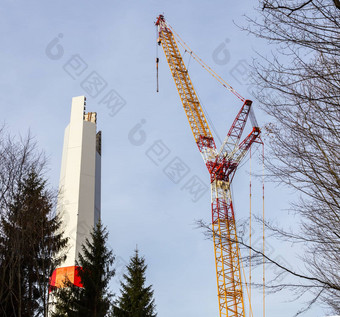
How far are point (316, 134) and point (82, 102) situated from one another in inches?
931

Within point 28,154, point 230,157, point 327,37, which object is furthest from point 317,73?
point 230,157

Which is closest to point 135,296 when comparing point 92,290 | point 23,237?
point 92,290

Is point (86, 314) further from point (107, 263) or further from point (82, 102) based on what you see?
point (82, 102)

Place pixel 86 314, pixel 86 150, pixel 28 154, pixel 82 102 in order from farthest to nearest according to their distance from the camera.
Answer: pixel 82 102, pixel 86 150, pixel 86 314, pixel 28 154

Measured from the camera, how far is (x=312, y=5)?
15.9ft

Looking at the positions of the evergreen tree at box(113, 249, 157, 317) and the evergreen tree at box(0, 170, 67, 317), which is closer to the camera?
the evergreen tree at box(0, 170, 67, 317)

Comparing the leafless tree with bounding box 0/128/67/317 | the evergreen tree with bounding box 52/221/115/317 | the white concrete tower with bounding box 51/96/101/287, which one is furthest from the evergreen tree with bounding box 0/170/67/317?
the white concrete tower with bounding box 51/96/101/287

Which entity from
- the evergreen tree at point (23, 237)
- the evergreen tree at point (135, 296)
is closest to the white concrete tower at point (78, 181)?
the evergreen tree at point (135, 296)

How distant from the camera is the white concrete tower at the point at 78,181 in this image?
23359 mm

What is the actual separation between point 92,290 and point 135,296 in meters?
3.91

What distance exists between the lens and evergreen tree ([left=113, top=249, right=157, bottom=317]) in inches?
760

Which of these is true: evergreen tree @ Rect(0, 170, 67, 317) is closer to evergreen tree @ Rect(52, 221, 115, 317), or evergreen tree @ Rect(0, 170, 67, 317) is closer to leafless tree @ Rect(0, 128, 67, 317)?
leafless tree @ Rect(0, 128, 67, 317)

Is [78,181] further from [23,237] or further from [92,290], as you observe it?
[23,237]

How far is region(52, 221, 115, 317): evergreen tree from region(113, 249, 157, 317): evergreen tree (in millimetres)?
1994
